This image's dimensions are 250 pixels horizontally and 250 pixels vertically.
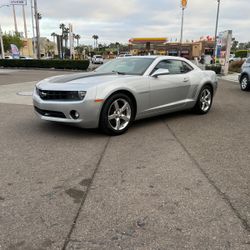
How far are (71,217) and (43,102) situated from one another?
292 cm

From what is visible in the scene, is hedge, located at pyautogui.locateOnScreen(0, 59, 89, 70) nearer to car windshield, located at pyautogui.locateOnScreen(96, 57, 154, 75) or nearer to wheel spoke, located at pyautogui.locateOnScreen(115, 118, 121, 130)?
car windshield, located at pyautogui.locateOnScreen(96, 57, 154, 75)

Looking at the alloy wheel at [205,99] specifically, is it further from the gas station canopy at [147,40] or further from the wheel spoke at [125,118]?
the gas station canopy at [147,40]

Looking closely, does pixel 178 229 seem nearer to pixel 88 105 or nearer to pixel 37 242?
pixel 37 242

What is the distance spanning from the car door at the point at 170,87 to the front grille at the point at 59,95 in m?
1.59

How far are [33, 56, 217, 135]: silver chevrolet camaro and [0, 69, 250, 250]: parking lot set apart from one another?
0.38 m

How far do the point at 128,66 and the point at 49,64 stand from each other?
24.9 m

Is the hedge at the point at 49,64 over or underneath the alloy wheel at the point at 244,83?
underneath

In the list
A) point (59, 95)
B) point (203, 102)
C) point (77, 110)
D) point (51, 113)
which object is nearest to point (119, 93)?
point (77, 110)

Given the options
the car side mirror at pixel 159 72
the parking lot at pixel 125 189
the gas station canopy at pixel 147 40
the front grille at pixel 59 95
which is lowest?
the parking lot at pixel 125 189

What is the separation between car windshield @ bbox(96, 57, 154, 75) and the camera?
5855mm

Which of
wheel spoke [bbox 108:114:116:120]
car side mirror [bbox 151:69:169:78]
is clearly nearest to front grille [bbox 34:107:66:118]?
wheel spoke [bbox 108:114:116:120]

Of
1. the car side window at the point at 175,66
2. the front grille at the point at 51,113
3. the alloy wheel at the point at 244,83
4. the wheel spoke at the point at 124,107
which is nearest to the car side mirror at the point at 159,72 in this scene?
the car side window at the point at 175,66

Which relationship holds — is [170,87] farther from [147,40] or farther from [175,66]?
[147,40]

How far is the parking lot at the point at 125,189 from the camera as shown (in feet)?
7.98
